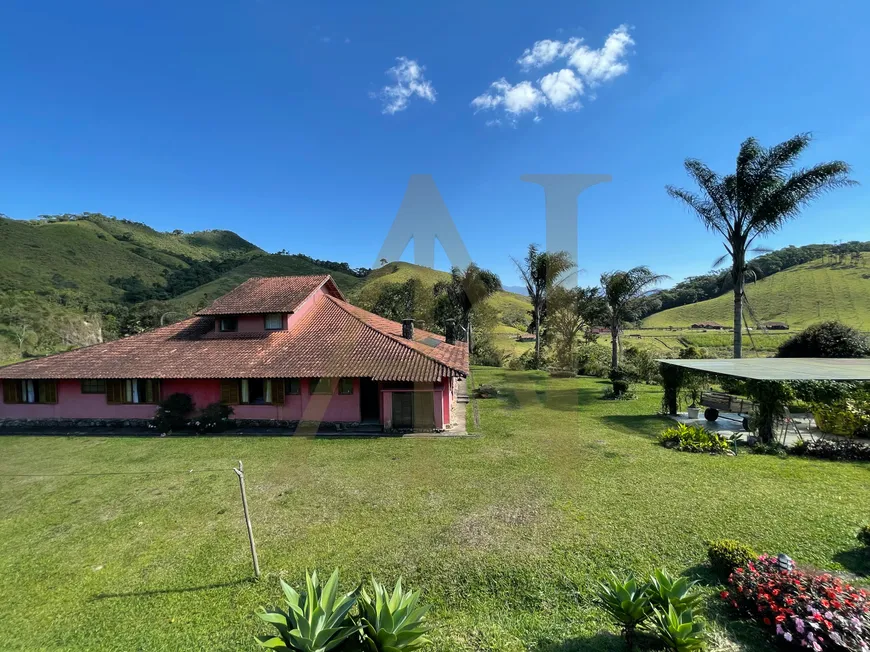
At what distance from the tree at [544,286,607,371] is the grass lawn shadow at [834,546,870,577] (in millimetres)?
26820

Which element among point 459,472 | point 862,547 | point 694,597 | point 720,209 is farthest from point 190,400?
point 720,209

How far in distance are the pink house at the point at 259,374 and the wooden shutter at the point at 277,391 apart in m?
0.05

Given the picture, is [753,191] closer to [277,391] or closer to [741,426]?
[741,426]

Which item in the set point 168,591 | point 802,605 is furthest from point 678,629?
point 168,591

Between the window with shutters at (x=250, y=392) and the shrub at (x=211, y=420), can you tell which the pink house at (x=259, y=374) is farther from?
the shrub at (x=211, y=420)

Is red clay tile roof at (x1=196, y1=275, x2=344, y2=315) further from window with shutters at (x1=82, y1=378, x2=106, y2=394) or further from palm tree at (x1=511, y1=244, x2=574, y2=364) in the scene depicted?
palm tree at (x1=511, y1=244, x2=574, y2=364)

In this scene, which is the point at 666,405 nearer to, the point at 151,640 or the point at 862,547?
the point at 862,547

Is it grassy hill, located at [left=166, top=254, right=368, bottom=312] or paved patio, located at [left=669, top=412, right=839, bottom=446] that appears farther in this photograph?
grassy hill, located at [left=166, top=254, right=368, bottom=312]

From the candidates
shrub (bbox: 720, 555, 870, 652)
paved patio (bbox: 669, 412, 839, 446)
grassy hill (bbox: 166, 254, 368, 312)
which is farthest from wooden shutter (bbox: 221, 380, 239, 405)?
grassy hill (bbox: 166, 254, 368, 312)

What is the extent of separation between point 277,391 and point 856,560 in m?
18.4

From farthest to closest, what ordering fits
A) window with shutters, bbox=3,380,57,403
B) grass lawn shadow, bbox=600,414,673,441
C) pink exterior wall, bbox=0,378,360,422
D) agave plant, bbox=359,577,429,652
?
window with shutters, bbox=3,380,57,403
pink exterior wall, bbox=0,378,360,422
grass lawn shadow, bbox=600,414,673,441
agave plant, bbox=359,577,429,652

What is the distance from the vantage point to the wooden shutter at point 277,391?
17656 mm

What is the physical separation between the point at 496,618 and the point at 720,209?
72.2ft

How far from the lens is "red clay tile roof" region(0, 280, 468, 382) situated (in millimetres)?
16844
